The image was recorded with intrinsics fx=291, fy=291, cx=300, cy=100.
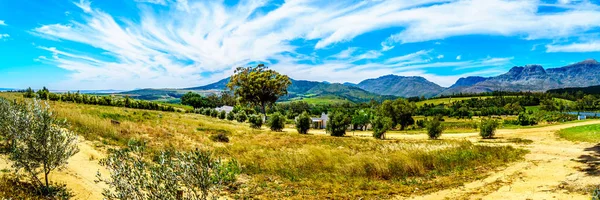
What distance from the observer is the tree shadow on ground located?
12605mm

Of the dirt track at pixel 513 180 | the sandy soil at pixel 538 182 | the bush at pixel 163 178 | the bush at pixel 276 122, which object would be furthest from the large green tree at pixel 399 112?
the bush at pixel 163 178

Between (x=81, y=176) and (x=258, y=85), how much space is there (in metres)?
43.8

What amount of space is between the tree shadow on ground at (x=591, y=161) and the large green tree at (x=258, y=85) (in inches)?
1715

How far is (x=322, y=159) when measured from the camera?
Answer: 1543cm

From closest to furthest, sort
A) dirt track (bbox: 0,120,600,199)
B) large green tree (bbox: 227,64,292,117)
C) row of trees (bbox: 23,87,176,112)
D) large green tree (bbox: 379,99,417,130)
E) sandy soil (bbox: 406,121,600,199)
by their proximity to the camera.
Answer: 1. dirt track (bbox: 0,120,600,199)
2. sandy soil (bbox: 406,121,600,199)
3. row of trees (bbox: 23,87,176,112)
4. large green tree (bbox: 227,64,292,117)
5. large green tree (bbox: 379,99,417,130)

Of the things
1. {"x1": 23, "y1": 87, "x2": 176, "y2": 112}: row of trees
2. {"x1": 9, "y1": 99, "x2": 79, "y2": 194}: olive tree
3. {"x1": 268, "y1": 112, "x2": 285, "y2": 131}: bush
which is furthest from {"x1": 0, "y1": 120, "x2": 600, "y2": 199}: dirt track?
{"x1": 23, "y1": 87, "x2": 176, "y2": 112}: row of trees

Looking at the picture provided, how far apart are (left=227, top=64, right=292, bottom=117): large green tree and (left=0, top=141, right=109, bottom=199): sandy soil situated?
4203 centimetres

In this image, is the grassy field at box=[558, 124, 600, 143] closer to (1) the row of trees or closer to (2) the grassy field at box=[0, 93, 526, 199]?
(2) the grassy field at box=[0, 93, 526, 199]

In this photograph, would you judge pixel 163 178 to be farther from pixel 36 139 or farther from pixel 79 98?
pixel 79 98

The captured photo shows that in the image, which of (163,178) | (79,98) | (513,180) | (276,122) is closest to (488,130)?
(513,180)

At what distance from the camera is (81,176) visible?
10.2m

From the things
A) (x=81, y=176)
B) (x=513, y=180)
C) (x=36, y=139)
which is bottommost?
(x=513, y=180)

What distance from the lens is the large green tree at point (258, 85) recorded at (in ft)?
178

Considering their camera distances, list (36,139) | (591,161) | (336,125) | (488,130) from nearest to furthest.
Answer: (36,139)
(591,161)
(488,130)
(336,125)
